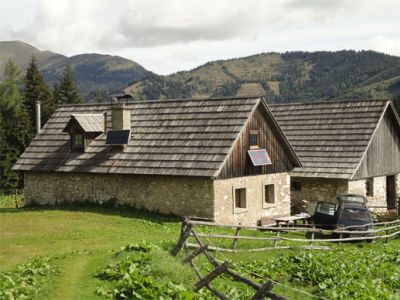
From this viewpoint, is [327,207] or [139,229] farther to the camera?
[327,207]

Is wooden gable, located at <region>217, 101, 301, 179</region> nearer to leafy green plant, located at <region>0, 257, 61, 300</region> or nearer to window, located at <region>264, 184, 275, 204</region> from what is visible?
window, located at <region>264, 184, 275, 204</region>

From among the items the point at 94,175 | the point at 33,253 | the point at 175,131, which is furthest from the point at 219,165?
the point at 33,253

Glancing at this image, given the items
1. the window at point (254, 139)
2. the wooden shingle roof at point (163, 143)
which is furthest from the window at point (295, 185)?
the wooden shingle roof at point (163, 143)

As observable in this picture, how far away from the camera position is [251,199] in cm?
2552

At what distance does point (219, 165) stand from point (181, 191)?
2.26 meters

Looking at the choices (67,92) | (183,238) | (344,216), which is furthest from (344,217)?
(67,92)

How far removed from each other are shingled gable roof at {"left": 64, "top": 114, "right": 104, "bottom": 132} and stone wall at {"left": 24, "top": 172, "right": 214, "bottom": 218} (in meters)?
2.51

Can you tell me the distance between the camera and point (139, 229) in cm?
2191

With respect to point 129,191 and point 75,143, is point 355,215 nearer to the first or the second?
point 129,191

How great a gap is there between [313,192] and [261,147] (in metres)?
6.50

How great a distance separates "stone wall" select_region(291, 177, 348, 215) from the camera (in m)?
30.0

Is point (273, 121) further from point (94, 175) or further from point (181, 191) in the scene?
point (94, 175)

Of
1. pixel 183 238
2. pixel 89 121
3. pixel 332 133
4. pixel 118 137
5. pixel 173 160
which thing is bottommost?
pixel 183 238

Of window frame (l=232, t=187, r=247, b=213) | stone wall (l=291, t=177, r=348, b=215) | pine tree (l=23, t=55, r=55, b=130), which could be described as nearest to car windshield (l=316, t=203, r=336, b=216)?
window frame (l=232, t=187, r=247, b=213)
